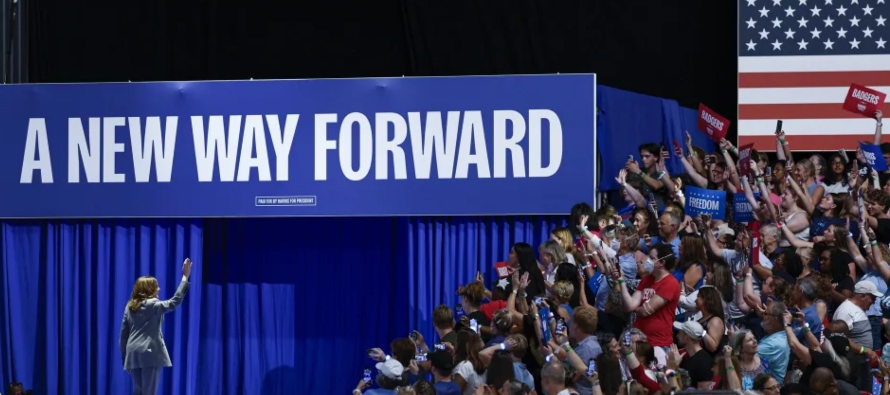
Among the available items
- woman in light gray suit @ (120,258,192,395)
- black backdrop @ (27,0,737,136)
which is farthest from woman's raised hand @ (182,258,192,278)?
black backdrop @ (27,0,737,136)

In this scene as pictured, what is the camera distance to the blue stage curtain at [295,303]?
477 inches

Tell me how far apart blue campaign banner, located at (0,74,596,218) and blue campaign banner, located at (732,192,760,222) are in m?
1.10

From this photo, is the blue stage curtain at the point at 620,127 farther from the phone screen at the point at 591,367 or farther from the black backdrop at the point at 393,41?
the phone screen at the point at 591,367

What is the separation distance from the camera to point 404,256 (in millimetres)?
12086

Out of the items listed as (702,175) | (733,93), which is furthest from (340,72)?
(702,175)

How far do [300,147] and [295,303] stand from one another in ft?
4.47

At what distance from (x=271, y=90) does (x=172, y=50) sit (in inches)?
198

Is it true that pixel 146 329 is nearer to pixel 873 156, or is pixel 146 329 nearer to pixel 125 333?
pixel 125 333

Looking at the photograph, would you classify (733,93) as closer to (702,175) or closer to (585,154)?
(702,175)

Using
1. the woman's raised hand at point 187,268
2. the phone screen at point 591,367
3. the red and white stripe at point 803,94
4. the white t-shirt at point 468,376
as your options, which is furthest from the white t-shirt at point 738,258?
the red and white stripe at point 803,94

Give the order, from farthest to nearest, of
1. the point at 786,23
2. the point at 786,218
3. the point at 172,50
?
the point at 172,50 < the point at 786,23 < the point at 786,218

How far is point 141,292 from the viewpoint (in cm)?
1102

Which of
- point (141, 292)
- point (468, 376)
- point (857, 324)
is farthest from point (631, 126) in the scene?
point (141, 292)

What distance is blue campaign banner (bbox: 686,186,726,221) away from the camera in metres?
10.9
